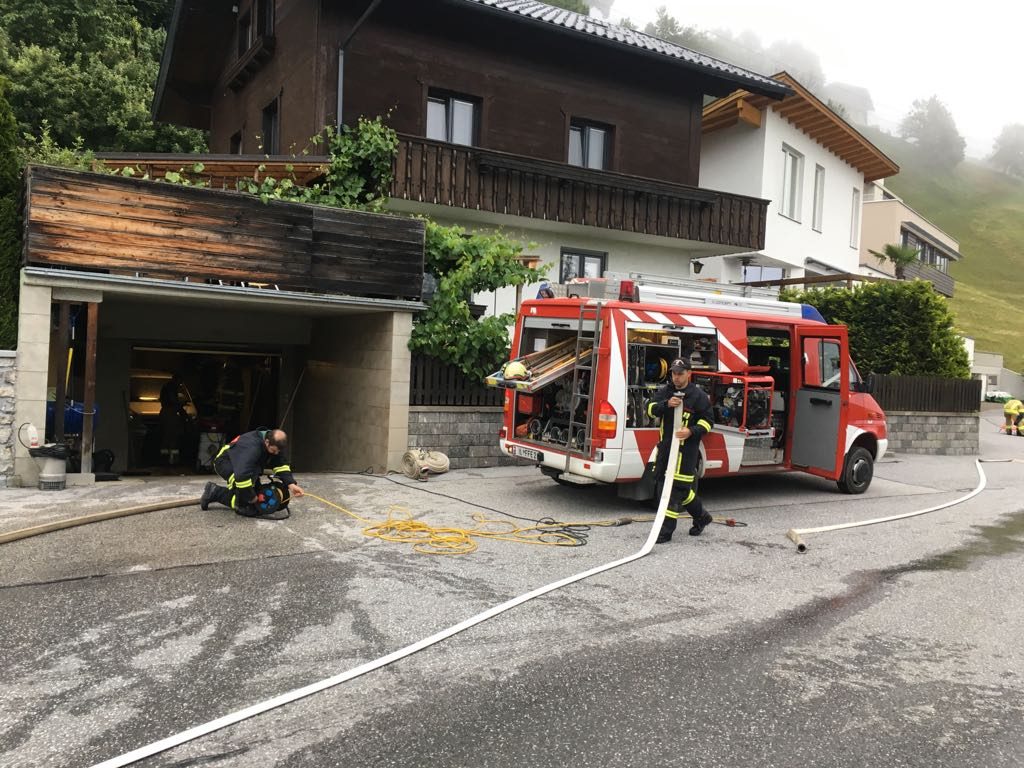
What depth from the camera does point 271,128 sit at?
1758 cm

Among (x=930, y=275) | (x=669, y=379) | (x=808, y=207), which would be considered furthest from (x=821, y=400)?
(x=930, y=275)

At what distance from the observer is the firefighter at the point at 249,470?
25.5ft

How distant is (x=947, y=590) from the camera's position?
21.3 feet

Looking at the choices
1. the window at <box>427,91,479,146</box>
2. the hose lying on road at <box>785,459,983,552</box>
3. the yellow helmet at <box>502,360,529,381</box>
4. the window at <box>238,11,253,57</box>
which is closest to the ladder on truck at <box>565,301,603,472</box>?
the yellow helmet at <box>502,360,529,381</box>

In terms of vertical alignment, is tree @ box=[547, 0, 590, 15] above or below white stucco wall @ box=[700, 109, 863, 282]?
above

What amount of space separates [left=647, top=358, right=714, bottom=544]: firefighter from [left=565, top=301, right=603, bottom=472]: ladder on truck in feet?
2.56

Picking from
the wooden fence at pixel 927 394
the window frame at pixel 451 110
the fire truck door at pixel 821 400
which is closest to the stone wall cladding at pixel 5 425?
the window frame at pixel 451 110

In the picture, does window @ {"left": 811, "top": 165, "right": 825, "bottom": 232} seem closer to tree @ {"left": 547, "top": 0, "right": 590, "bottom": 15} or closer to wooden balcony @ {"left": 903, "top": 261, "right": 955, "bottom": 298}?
wooden balcony @ {"left": 903, "top": 261, "right": 955, "bottom": 298}

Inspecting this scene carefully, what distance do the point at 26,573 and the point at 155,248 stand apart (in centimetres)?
489

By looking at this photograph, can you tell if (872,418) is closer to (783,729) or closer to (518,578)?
(518,578)

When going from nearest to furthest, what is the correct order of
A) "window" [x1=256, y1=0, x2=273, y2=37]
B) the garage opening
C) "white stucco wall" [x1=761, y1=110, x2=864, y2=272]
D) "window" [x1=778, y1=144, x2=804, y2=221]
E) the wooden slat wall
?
1. the wooden slat wall
2. the garage opening
3. "window" [x1=256, y1=0, x2=273, y2=37]
4. "white stucco wall" [x1=761, y1=110, x2=864, y2=272]
5. "window" [x1=778, y1=144, x2=804, y2=221]

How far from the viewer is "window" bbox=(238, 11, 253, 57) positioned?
18.7 m

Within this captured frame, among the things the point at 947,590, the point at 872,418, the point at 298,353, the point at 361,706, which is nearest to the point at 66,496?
the point at 361,706

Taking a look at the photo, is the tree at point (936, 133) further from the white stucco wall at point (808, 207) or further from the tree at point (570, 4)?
the white stucco wall at point (808, 207)
